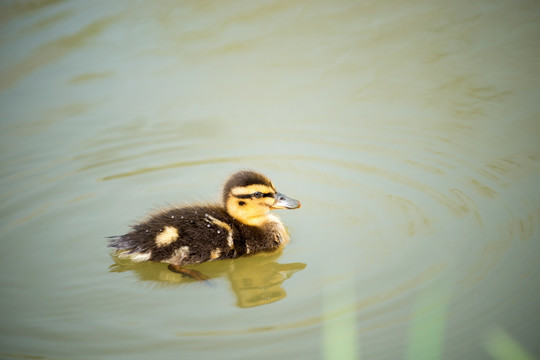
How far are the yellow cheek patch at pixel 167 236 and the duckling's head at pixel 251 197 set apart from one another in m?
0.43

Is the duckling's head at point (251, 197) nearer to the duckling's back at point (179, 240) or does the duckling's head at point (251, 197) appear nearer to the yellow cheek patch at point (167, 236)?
the duckling's back at point (179, 240)

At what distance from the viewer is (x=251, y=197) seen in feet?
12.4

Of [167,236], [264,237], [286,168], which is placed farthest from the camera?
[286,168]

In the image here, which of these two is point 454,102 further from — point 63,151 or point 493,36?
point 63,151

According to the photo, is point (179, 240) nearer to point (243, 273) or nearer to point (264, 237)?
point (243, 273)

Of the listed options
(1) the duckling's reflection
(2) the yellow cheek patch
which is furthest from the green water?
(2) the yellow cheek patch

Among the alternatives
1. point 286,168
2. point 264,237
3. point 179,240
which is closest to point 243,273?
point 264,237

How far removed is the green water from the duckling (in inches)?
3.7

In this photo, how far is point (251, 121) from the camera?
5.30 meters

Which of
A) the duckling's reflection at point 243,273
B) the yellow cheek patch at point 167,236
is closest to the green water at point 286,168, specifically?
the duckling's reflection at point 243,273

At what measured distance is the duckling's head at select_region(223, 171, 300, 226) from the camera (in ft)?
12.3

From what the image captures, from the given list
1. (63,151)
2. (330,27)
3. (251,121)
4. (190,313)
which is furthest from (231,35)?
(190,313)

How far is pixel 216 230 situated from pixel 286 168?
1144 mm

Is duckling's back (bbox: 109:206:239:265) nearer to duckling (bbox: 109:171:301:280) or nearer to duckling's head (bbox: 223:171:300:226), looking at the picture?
duckling (bbox: 109:171:301:280)
